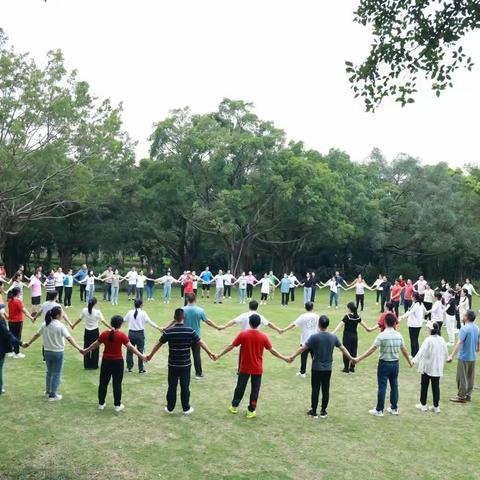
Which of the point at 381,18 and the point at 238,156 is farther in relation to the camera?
the point at 238,156

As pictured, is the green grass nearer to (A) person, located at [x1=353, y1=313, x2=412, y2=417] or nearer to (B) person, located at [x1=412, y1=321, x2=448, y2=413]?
(B) person, located at [x1=412, y1=321, x2=448, y2=413]

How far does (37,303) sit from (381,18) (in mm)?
14193

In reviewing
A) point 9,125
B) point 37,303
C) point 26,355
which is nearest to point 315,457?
point 26,355

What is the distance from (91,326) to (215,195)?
2437 centimetres

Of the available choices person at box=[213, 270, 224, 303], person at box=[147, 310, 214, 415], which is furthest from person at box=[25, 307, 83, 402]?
person at box=[213, 270, 224, 303]

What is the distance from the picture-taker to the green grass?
632cm

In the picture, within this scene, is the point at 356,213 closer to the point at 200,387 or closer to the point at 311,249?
the point at 311,249

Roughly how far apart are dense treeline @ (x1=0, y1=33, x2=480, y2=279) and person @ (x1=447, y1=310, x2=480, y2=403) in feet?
67.4

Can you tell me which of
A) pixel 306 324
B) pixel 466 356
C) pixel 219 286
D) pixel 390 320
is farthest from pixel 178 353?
pixel 219 286

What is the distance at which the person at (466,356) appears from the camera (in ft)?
30.6

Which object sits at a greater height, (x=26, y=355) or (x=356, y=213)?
(x=356, y=213)

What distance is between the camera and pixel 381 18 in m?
8.60

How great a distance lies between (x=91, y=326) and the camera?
33.7ft

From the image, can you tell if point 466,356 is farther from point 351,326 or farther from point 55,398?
point 55,398
